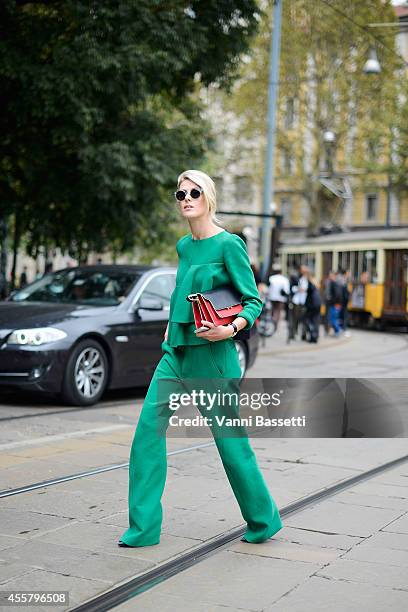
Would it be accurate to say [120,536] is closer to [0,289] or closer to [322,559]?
[322,559]

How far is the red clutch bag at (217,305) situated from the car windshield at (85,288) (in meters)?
6.52

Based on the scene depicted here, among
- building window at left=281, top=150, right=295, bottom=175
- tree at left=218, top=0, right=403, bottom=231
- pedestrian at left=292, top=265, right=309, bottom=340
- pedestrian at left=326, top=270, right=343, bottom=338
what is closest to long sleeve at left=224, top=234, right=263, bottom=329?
pedestrian at left=292, top=265, right=309, bottom=340

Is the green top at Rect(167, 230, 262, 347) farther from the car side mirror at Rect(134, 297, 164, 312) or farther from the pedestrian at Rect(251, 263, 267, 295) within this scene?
the pedestrian at Rect(251, 263, 267, 295)

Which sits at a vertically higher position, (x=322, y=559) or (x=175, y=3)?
(x=175, y=3)

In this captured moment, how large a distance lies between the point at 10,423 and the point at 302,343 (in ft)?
46.2

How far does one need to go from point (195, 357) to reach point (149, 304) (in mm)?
6427

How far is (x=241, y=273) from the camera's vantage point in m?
4.67

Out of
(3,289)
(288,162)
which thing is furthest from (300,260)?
(3,289)

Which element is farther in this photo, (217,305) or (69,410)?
(69,410)

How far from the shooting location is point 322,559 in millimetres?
4617

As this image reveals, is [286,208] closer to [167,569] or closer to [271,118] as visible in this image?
[271,118]

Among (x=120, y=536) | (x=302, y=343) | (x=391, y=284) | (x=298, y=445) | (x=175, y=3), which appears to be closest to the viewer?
(x=120, y=536)

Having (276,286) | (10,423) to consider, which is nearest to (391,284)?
(276,286)

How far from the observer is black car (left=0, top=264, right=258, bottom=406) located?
396 inches
